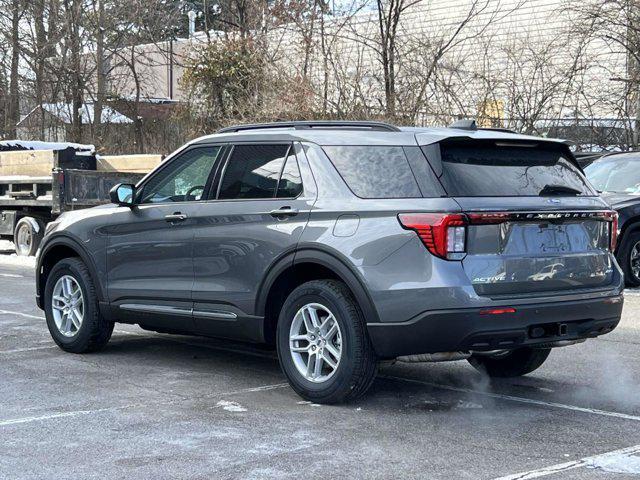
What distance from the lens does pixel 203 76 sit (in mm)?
25047

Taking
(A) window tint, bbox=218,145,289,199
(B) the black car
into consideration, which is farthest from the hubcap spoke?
(B) the black car

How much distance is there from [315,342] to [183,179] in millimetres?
1903

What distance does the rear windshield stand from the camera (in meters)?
6.24

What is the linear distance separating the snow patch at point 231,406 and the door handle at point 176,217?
1.48 m

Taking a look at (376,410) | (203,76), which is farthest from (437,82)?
(376,410)

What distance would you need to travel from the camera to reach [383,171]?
641 cm

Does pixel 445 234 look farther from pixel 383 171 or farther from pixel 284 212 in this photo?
pixel 284 212

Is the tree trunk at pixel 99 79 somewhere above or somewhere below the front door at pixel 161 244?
above

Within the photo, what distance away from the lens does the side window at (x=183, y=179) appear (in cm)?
749

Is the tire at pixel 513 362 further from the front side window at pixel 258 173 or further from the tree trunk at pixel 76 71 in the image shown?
the tree trunk at pixel 76 71

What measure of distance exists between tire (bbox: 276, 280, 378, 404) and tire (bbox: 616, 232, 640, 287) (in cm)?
751

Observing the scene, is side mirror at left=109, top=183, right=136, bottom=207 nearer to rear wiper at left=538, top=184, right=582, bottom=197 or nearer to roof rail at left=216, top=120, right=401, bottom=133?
roof rail at left=216, top=120, right=401, bottom=133

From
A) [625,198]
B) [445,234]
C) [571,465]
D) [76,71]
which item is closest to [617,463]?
[571,465]

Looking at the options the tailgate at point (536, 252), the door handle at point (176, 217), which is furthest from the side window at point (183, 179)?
the tailgate at point (536, 252)
